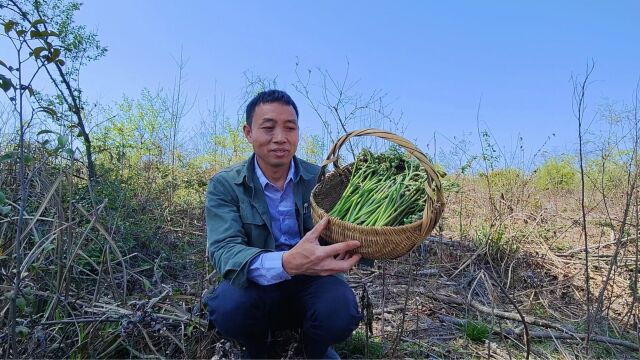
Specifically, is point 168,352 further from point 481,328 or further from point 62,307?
point 481,328

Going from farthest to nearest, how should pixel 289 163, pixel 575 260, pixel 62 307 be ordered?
1. pixel 575 260
2. pixel 62 307
3. pixel 289 163

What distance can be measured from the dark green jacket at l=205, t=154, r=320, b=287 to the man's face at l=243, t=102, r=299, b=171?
17cm

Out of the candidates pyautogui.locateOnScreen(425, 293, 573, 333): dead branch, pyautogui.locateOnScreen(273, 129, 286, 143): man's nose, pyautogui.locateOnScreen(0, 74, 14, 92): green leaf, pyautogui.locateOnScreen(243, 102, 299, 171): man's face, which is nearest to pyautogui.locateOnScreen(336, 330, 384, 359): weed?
pyautogui.locateOnScreen(425, 293, 573, 333): dead branch

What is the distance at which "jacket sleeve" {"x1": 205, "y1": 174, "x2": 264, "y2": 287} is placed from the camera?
5.67 ft

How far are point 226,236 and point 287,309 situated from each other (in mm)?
486

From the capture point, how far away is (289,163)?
2014mm

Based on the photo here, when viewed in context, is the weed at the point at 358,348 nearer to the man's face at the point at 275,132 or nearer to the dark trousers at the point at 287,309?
the dark trousers at the point at 287,309

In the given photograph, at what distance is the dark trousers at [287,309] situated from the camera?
187 cm

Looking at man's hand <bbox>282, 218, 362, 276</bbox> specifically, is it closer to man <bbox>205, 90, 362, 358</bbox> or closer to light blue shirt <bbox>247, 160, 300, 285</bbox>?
man <bbox>205, 90, 362, 358</bbox>

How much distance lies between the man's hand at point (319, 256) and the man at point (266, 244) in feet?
0.44

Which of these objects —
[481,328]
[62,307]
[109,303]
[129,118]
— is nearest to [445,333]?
[481,328]

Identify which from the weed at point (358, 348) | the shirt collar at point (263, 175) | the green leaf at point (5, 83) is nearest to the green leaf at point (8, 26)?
the green leaf at point (5, 83)

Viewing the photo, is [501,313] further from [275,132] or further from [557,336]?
[275,132]

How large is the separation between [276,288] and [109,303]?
1047 millimetres
